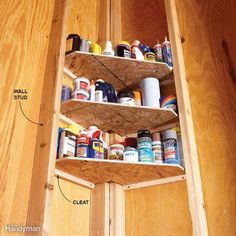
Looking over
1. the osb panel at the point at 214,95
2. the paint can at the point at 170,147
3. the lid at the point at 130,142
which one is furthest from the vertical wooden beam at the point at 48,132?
the osb panel at the point at 214,95

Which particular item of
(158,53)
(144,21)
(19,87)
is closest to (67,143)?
(19,87)

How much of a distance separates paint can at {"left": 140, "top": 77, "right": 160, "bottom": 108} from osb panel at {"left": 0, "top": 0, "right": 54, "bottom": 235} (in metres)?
0.48

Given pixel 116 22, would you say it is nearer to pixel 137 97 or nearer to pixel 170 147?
pixel 137 97

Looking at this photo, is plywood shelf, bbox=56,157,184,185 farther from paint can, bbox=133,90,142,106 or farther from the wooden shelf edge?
paint can, bbox=133,90,142,106

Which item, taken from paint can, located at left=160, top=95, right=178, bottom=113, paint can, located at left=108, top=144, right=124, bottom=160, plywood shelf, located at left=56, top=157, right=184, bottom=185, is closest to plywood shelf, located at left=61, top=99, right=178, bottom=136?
paint can, located at left=160, top=95, right=178, bottom=113

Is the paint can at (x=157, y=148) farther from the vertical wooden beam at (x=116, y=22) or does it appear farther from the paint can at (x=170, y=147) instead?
the vertical wooden beam at (x=116, y=22)

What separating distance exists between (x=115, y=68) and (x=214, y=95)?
0.49 m

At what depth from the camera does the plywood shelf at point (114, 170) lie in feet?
4.04

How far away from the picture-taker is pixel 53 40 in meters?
1.47

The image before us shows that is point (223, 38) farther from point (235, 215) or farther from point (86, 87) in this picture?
point (235, 215)

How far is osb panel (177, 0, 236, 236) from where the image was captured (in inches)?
50.5

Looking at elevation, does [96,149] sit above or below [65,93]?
below

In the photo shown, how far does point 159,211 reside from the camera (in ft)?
4.45

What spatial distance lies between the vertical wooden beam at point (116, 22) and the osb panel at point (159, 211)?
0.83m
